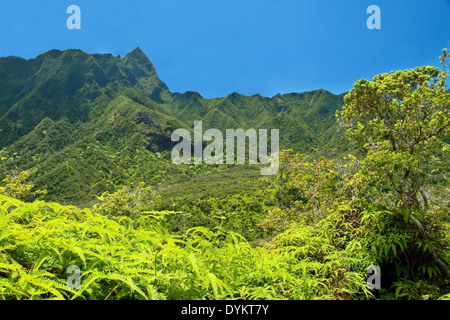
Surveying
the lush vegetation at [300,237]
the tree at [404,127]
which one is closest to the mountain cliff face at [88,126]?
the lush vegetation at [300,237]

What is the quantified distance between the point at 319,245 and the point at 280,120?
152 m

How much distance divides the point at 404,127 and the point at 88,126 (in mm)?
148037

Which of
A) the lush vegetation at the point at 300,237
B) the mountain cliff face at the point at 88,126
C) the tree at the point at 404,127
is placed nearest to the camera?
the lush vegetation at the point at 300,237

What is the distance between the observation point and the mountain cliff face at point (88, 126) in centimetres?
8750

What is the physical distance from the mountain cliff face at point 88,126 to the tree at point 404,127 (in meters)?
72.8

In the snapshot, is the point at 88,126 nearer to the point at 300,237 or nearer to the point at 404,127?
the point at 404,127

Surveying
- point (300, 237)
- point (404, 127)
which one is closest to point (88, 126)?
point (404, 127)

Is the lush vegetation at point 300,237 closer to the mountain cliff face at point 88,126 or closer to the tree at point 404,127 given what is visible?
the tree at point 404,127

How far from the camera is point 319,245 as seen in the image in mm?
2615

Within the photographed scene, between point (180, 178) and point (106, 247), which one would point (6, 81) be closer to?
point (180, 178)

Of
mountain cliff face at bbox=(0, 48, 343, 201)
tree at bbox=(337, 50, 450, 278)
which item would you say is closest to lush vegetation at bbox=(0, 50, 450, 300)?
tree at bbox=(337, 50, 450, 278)

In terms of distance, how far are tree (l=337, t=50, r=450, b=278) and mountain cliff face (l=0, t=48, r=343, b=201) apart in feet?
239
